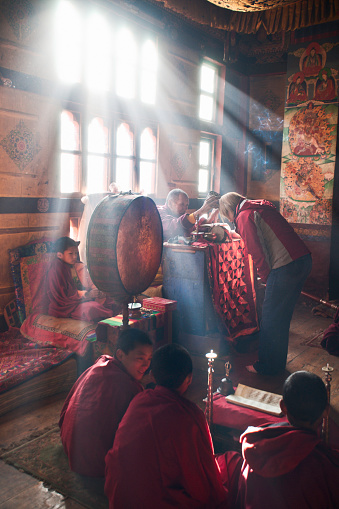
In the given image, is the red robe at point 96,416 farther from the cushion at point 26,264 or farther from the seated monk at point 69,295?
the cushion at point 26,264

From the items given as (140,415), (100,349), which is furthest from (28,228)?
(140,415)

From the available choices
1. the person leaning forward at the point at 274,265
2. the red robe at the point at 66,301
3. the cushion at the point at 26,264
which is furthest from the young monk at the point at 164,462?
the cushion at the point at 26,264

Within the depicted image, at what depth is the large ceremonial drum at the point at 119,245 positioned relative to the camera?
10.8ft

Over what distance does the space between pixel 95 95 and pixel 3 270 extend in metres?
2.71

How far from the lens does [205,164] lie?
8797mm

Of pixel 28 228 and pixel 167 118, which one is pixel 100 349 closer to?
A: pixel 28 228

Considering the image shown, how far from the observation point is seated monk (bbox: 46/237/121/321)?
4430 mm

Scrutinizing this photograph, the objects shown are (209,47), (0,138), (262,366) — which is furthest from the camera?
(209,47)

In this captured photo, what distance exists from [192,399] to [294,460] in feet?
6.03

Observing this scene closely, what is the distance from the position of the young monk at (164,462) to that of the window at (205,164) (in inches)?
270

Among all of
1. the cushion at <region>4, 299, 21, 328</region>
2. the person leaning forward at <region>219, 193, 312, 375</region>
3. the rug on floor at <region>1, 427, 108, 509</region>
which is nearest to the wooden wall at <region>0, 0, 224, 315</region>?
the cushion at <region>4, 299, 21, 328</region>

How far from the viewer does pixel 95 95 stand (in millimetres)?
5992

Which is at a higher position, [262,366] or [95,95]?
[95,95]

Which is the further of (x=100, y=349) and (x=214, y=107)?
(x=214, y=107)
